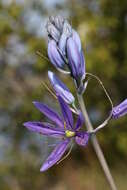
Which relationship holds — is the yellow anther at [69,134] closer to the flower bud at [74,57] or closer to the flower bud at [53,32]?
the flower bud at [74,57]

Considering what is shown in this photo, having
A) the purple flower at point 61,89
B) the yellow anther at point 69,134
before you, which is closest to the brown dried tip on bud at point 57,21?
the purple flower at point 61,89

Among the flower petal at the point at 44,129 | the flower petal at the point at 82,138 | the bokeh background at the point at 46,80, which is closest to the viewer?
the flower petal at the point at 82,138

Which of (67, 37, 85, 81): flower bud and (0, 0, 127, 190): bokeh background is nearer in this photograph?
(67, 37, 85, 81): flower bud

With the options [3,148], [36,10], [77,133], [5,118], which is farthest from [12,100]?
[77,133]

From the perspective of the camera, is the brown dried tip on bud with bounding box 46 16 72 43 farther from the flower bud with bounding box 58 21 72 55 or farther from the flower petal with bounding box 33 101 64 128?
the flower petal with bounding box 33 101 64 128

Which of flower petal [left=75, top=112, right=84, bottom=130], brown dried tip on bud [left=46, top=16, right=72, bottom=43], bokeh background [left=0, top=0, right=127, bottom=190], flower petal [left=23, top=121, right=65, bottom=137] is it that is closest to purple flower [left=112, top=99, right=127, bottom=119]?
flower petal [left=75, top=112, right=84, bottom=130]

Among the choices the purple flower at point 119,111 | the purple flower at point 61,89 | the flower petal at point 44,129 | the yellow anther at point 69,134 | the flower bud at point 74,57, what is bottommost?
the purple flower at point 119,111
